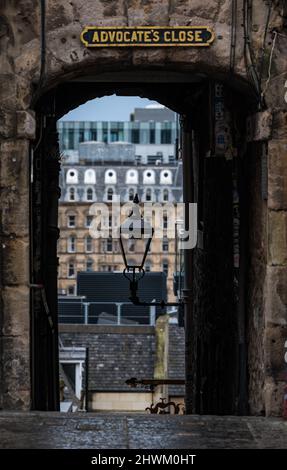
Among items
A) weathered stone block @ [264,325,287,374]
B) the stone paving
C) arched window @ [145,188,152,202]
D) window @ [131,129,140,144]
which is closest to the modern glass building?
window @ [131,129,140,144]

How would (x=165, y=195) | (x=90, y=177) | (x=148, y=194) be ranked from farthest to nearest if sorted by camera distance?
(x=90, y=177), (x=148, y=194), (x=165, y=195)

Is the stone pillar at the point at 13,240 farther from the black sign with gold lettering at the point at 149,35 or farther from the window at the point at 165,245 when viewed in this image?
the window at the point at 165,245

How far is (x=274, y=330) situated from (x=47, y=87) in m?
2.37

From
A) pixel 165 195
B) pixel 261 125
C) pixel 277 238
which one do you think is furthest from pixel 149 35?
pixel 165 195

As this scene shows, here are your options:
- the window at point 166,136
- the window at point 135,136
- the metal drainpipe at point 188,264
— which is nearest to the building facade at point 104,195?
the window at point 166,136

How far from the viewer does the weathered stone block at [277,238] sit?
Answer: 759 centimetres

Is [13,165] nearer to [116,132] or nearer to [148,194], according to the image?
[148,194]

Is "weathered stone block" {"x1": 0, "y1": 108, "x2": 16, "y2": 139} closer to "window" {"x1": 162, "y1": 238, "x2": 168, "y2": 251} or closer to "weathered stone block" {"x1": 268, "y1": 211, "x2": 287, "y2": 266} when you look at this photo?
"weathered stone block" {"x1": 268, "y1": 211, "x2": 287, "y2": 266}

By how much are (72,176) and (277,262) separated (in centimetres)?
8497

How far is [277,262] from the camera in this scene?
24.9 feet
